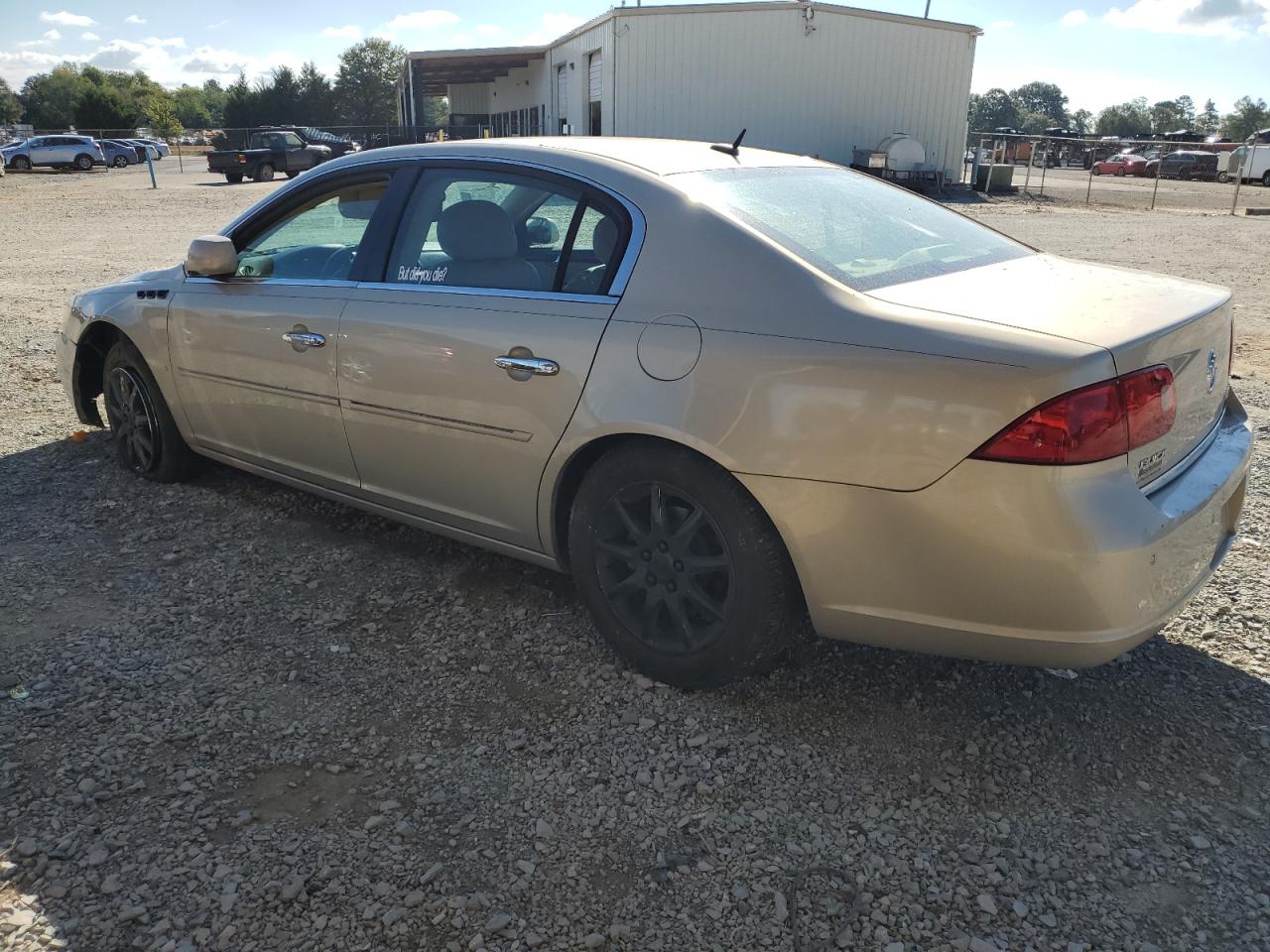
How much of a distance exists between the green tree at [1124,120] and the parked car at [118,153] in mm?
97299

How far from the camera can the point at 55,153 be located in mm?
39656

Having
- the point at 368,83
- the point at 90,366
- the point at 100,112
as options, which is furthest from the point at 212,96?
the point at 90,366

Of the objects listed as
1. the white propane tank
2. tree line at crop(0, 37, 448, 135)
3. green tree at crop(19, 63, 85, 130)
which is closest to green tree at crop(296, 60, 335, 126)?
tree line at crop(0, 37, 448, 135)

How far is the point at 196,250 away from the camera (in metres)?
4.00

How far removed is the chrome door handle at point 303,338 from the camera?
12.0ft

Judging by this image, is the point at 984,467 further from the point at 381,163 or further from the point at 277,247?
the point at 277,247

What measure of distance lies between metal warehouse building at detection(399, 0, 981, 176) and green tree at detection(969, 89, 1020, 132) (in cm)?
9709

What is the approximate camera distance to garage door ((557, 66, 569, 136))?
31848mm

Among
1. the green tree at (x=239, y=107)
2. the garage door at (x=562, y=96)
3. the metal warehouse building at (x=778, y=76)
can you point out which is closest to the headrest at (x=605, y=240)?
the metal warehouse building at (x=778, y=76)

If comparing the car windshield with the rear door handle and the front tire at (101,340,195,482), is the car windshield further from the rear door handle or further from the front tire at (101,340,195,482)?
the front tire at (101,340,195,482)

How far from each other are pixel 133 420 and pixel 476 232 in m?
2.41

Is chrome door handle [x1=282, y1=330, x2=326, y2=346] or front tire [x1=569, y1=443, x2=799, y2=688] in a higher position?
chrome door handle [x1=282, y1=330, x2=326, y2=346]

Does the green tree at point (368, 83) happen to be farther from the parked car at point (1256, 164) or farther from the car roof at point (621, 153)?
the car roof at point (621, 153)

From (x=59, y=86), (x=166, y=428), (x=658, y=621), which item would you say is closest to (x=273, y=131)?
(x=166, y=428)
